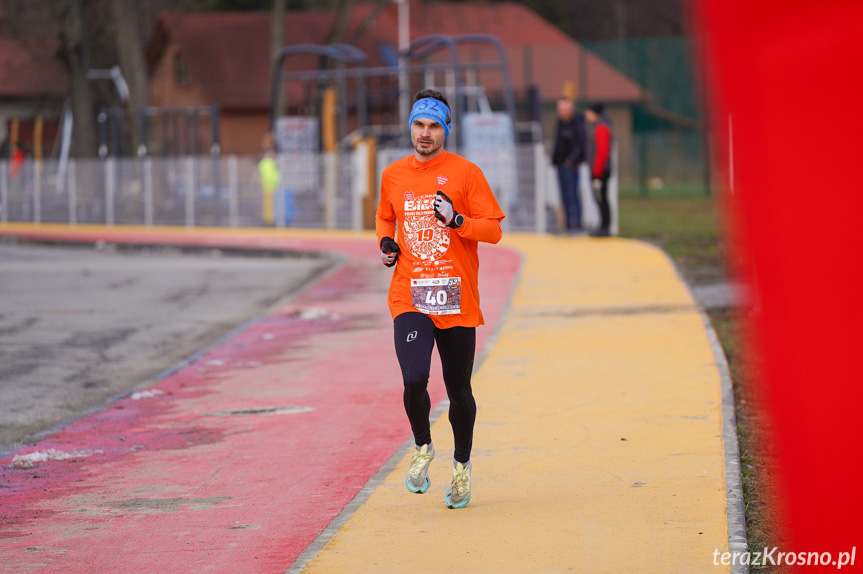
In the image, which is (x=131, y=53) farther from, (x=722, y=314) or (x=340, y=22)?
(x=722, y=314)

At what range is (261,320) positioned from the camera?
1267cm

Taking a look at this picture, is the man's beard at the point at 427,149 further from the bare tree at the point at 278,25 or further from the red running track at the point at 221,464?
→ the bare tree at the point at 278,25

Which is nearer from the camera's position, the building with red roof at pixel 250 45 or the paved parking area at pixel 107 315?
the paved parking area at pixel 107 315

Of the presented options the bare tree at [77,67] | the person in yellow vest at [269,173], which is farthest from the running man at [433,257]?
the bare tree at [77,67]

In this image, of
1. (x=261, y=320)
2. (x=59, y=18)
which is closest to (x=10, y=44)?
(x=59, y=18)

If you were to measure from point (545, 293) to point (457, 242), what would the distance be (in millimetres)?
8129

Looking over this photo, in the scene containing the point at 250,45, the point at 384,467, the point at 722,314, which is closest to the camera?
the point at 384,467

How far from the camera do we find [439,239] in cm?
513

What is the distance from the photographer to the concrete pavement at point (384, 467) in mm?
4625

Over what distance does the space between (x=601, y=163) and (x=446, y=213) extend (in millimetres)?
13789

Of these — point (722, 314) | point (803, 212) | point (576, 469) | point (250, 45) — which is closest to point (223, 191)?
point (722, 314)

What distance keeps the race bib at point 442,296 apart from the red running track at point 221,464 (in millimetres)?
977

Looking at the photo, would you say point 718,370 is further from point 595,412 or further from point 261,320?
point 261,320

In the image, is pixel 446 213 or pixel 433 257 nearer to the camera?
pixel 446 213
